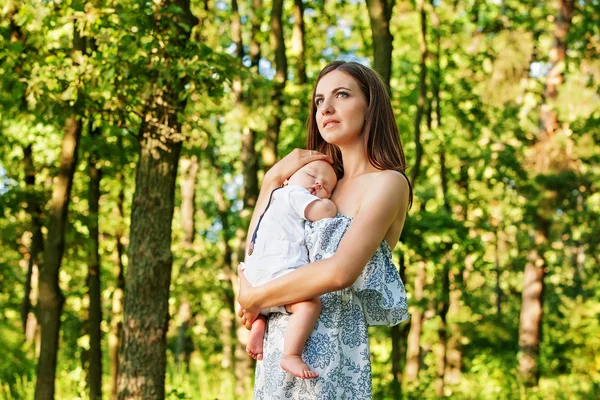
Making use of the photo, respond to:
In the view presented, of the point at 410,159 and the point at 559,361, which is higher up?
the point at 410,159

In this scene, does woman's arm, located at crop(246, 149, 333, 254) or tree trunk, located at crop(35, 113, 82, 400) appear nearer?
woman's arm, located at crop(246, 149, 333, 254)

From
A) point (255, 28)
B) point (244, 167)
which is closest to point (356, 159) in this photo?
point (244, 167)

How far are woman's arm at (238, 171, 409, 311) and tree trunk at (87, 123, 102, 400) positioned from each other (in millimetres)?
8156

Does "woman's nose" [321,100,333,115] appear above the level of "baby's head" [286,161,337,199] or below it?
above

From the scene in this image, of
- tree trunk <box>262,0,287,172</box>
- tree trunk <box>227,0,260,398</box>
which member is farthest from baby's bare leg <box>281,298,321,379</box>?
tree trunk <box>262,0,287,172</box>

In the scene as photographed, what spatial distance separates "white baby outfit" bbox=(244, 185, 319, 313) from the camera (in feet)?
9.90

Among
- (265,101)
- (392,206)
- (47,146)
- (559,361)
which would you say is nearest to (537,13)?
(559,361)

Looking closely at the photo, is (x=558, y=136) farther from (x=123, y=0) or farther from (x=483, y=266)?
(x=123, y=0)

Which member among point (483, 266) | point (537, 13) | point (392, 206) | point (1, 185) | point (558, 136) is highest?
point (537, 13)

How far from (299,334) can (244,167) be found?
1096 centimetres

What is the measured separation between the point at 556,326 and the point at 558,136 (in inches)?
254

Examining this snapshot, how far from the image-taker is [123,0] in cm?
763

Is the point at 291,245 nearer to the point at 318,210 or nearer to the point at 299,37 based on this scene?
A: the point at 318,210

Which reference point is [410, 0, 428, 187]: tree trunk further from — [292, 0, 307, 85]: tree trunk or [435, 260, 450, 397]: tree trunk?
[292, 0, 307, 85]: tree trunk
